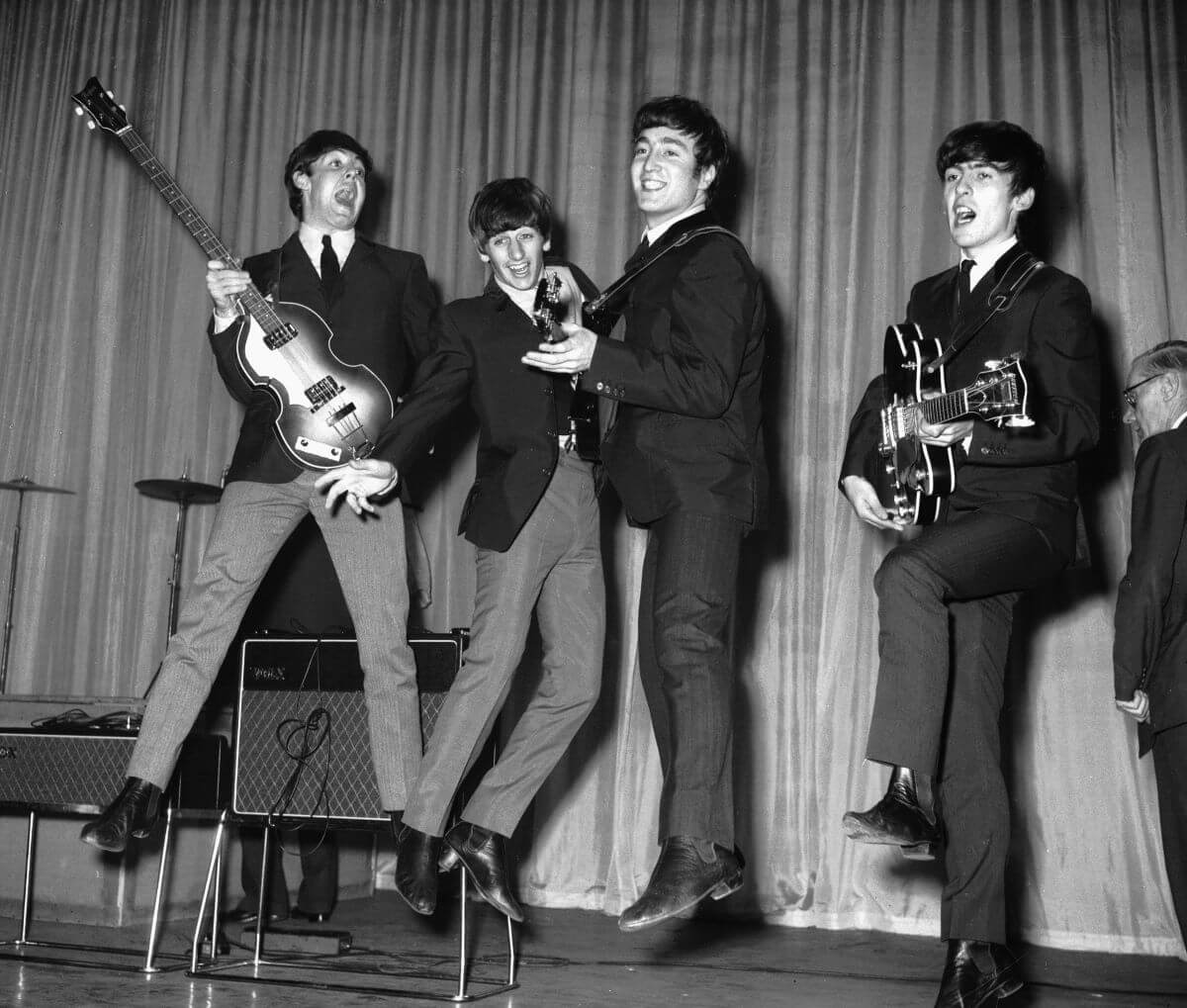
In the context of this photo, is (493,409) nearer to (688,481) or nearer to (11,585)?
(688,481)

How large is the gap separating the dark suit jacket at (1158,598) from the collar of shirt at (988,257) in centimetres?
60

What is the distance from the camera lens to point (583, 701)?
10.3 feet

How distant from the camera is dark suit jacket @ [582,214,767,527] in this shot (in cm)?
266

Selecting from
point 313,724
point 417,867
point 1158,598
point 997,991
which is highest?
point 1158,598

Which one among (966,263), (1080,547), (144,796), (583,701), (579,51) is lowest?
(144,796)

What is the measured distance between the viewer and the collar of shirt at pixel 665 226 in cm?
294

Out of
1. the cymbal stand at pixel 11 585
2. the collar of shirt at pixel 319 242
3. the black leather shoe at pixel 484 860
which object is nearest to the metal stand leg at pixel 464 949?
the black leather shoe at pixel 484 860

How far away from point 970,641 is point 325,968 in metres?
1.87

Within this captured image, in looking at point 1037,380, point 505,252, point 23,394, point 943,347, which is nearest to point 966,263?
point 943,347

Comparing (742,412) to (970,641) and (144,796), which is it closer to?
(970,641)

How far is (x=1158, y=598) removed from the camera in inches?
117

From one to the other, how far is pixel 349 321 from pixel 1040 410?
1.89 meters

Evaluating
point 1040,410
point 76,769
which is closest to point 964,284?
point 1040,410

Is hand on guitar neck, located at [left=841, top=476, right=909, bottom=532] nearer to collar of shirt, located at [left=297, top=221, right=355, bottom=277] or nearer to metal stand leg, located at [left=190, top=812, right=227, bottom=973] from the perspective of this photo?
collar of shirt, located at [left=297, top=221, right=355, bottom=277]
